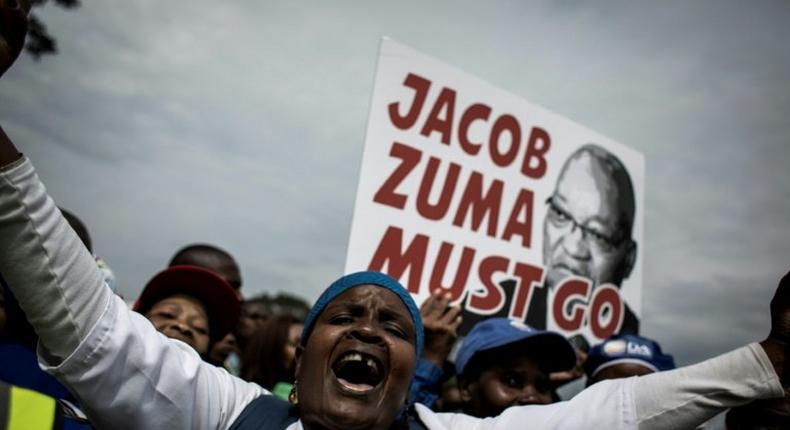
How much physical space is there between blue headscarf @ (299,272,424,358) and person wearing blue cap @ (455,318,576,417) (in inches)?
33.8

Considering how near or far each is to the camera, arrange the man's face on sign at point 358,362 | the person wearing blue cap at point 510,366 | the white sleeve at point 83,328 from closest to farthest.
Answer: the white sleeve at point 83,328 < the man's face on sign at point 358,362 < the person wearing blue cap at point 510,366

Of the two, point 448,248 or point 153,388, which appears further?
point 448,248

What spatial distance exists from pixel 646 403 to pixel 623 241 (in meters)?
2.64

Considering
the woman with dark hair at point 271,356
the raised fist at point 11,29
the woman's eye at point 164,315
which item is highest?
the raised fist at point 11,29

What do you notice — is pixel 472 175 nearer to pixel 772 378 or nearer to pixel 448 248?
pixel 448 248

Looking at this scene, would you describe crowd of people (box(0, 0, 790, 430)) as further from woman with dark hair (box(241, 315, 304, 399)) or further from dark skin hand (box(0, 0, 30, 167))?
woman with dark hair (box(241, 315, 304, 399))

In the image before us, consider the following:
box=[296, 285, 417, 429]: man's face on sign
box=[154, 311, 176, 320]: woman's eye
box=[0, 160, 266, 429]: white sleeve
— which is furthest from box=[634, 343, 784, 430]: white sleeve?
box=[154, 311, 176, 320]: woman's eye

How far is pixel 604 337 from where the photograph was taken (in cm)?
362

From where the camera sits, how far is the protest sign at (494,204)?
2934mm

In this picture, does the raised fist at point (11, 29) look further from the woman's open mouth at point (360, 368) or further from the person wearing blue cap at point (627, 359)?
the person wearing blue cap at point (627, 359)

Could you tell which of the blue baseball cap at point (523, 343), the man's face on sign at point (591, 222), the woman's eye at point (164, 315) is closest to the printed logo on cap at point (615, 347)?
the blue baseball cap at point (523, 343)

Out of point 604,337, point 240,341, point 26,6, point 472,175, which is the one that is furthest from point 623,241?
point 26,6

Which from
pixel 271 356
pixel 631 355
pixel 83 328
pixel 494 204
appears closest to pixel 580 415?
pixel 83 328

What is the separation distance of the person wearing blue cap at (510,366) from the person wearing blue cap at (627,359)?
0.83ft
